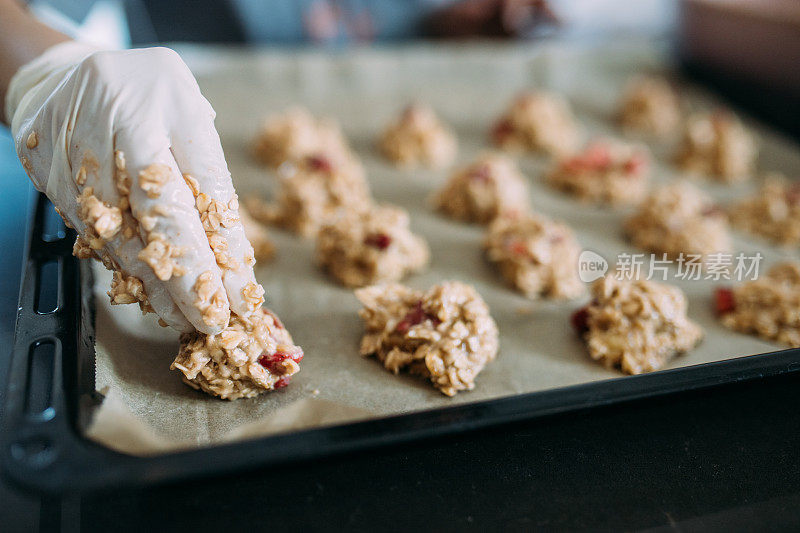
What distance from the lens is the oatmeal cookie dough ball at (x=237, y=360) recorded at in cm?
111

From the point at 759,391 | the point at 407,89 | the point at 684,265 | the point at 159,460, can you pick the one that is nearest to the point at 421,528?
the point at 159,460

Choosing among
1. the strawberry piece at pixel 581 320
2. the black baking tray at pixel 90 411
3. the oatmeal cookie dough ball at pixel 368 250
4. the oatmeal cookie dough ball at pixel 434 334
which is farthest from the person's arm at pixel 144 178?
the strawberry piece at pixel 581 320

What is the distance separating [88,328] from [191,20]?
2.96 metres

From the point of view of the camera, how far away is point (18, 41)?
1.25 m

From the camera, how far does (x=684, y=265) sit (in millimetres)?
1768

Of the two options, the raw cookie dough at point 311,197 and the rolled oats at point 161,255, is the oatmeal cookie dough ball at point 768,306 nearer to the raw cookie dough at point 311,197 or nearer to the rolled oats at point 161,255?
the raw cookie dough at point 311,197

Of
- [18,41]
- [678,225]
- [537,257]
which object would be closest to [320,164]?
[537,257]

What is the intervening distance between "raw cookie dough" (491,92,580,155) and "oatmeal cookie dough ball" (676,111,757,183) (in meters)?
0.42

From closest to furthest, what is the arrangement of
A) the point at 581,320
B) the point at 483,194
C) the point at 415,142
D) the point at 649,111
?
the point at 581,320 < the point at 483,194 < the point at 415,142 < the point at 649,111

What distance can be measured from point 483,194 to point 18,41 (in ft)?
4.12

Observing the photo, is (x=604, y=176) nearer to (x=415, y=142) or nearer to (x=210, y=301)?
(x=415, y=142)

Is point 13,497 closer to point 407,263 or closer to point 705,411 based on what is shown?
point 407,263

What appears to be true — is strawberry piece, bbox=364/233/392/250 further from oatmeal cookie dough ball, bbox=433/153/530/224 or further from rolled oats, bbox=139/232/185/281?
rolled oats, bbox=139/232/185/281

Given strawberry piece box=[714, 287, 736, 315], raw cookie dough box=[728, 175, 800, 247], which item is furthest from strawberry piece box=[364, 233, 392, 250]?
raw cookie dough box=[728, 175, 800, 247]
